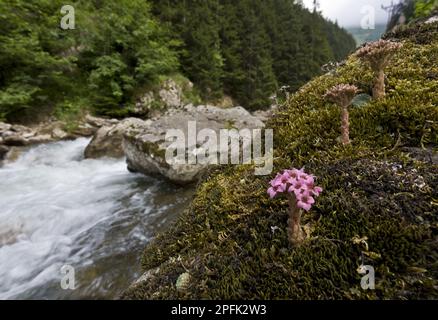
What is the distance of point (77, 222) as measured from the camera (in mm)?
6711

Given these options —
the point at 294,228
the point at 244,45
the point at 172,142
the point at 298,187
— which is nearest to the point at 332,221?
the point at 294,228

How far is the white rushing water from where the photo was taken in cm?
487

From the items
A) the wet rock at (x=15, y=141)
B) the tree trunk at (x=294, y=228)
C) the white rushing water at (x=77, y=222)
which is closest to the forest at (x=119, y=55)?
the wet rock at (x=15, y=141)

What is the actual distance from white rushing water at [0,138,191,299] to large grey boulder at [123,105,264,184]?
460 mm

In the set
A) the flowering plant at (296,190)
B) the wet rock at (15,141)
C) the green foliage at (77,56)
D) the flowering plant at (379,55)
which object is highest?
the green foliage at (77,56)

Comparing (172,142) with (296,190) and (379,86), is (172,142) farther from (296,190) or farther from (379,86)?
(296,190)

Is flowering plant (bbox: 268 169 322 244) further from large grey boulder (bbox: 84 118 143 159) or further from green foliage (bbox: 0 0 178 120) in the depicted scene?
green foliage (bbox: 0 0 178 120)

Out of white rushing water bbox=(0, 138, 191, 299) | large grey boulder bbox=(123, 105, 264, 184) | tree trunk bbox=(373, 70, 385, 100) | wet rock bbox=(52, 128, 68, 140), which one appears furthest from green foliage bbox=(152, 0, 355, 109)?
tree trunk bbox=(373, 70, 385, 100)

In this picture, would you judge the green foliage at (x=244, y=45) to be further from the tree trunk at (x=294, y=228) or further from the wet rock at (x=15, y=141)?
the tree trunk at (x=294, y=228)

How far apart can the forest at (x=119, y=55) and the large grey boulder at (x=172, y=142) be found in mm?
2798

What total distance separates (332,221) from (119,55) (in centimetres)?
1940

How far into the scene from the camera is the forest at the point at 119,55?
13812mm
